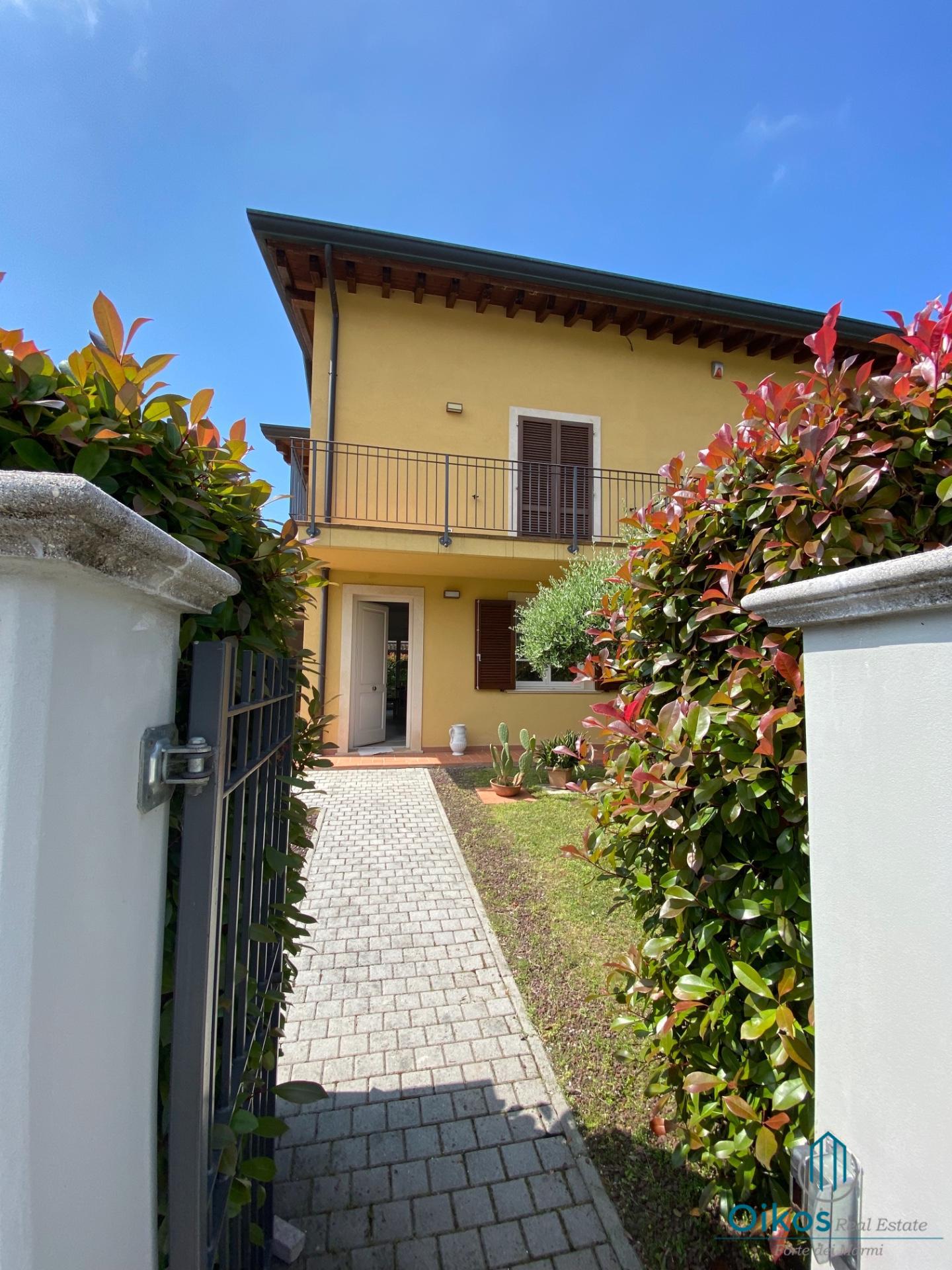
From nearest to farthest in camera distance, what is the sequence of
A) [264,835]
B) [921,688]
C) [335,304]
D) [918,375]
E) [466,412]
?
[921,688] → [918,375] → [264,835] → [335,304] → [466,412]

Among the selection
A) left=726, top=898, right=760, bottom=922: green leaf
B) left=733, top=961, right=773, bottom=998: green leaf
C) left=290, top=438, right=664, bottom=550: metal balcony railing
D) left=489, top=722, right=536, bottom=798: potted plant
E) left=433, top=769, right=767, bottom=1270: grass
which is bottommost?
left=433, top=769, right=767, bottom=1270: grass

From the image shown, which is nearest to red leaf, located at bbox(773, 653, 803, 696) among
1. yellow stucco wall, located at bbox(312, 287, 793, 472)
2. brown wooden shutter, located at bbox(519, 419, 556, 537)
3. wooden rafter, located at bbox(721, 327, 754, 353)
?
brown wooden shutter, located at bbox(519, 419, 556, 537)

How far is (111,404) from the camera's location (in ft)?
3.21

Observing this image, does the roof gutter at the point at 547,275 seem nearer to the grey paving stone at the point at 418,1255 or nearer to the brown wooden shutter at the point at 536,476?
the brown wooden shutter at the point at 536,476

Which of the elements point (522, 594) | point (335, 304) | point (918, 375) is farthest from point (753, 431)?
point (335, 304)

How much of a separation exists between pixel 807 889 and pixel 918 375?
1250 mm

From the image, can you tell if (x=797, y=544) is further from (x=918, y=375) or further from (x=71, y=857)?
(x=71, y=857)

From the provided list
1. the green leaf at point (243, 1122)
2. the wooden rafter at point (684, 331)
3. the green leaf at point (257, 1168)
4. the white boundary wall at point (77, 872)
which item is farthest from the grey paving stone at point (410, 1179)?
the wooden rafter at point (684, 331)

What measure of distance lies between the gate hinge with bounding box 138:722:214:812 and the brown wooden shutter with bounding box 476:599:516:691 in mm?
8161

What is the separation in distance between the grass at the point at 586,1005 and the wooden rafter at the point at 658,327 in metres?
8.27

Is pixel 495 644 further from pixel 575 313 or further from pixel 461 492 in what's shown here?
pixel 575 313

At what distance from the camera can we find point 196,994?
3.12ft

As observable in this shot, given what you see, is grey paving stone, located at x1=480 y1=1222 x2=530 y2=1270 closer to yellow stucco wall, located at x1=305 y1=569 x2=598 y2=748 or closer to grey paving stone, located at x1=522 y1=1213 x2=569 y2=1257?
grey paving stone, located at x1=522 y1=1213 x2=569 y2=1257

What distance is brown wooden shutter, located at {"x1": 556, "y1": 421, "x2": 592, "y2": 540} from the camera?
9.03 m
